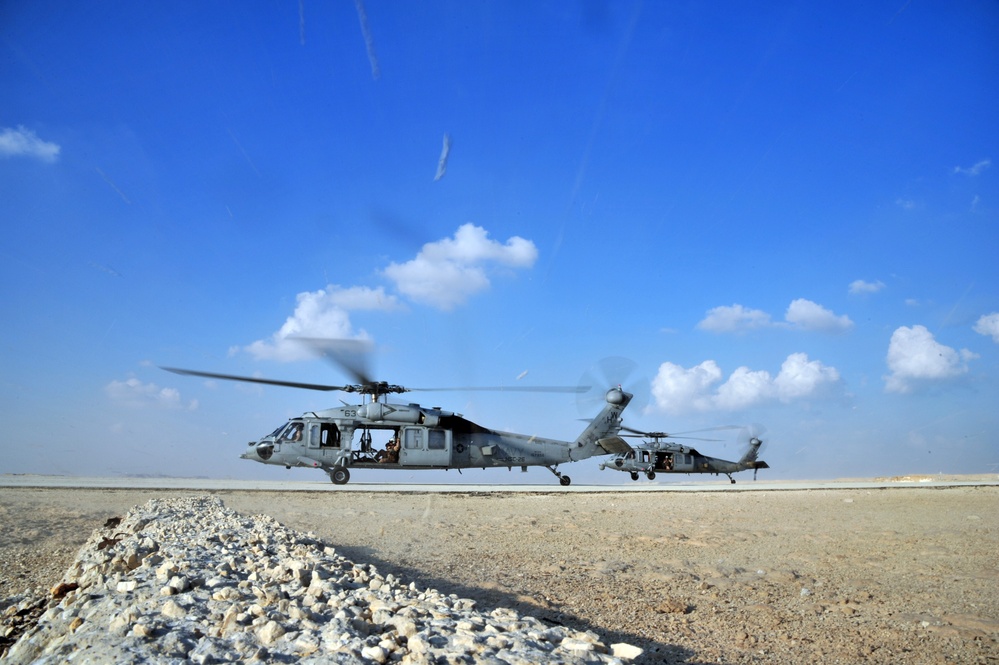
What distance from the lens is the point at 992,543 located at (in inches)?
386

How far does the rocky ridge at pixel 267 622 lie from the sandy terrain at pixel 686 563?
1.44m

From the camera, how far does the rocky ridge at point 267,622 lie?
290cm

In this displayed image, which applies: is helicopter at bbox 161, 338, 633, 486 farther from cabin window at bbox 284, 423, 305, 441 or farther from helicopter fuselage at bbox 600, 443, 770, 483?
helicopter fuselage at bbox 600, 443, 770, 483

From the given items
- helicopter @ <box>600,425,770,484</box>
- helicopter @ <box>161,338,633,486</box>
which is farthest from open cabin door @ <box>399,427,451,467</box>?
helicopter @ <box>600,425,770,484</box>

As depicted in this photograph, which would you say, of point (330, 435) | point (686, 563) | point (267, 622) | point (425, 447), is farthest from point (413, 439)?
point (267, 622)

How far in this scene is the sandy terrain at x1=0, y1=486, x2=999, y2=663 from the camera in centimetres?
486

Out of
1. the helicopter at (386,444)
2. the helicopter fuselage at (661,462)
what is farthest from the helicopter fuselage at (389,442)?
the helicopter fuselage at (661,462)

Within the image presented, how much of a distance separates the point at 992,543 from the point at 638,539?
594cm

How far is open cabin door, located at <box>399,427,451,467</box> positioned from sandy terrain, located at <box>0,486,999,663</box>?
241 inches

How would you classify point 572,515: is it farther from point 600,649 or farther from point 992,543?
point 600,649

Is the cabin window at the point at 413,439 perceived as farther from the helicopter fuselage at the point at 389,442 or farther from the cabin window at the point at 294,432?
the cabin window at the point at 294,432

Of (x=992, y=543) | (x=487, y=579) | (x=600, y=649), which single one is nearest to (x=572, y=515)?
(x=487, y=579)

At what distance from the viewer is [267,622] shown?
320 centimetres

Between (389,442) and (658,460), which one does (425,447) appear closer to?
(389,442)
